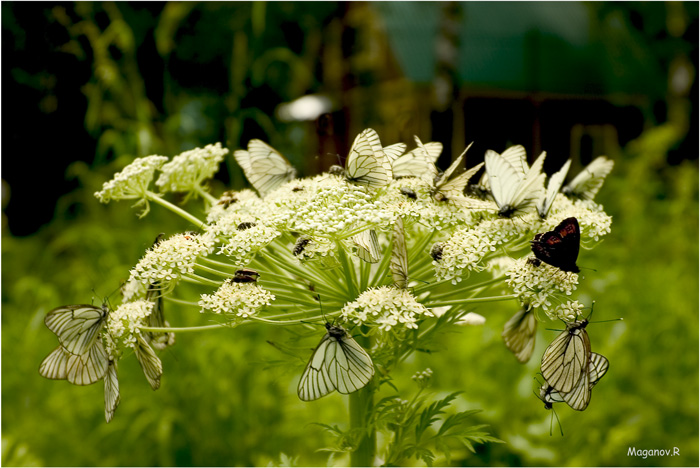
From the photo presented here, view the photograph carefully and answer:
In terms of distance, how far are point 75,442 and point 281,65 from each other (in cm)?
765

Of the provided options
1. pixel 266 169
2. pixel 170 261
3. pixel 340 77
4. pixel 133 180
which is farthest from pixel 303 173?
pixel 170 261

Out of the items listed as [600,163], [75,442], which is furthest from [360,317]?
[75,442]

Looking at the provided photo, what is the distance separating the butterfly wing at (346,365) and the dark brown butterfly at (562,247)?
24.9 inches

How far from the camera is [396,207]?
Result: 1.99 m

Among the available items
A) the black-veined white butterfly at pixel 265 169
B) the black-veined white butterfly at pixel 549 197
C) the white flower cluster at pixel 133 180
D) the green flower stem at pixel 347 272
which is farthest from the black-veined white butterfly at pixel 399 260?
the white flower cluster at pixel 133 180

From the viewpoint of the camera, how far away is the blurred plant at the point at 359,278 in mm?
1837

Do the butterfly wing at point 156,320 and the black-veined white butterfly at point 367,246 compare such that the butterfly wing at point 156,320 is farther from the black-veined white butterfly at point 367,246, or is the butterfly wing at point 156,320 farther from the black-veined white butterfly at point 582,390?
the black-veined white butterfly at point 582,390

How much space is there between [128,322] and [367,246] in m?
0.86

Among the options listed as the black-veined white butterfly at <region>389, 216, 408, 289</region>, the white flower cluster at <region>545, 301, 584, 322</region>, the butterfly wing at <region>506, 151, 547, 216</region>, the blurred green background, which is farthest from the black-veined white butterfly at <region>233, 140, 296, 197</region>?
the white flower cluster at <region>545, 301, 584, 322</region>

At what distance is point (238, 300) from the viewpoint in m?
1.86

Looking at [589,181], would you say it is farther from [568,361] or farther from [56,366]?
Result: [56,366]

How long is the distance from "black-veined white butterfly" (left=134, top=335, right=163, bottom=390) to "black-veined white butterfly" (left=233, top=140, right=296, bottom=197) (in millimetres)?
874

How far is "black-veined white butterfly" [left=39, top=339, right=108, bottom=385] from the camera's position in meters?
2.10

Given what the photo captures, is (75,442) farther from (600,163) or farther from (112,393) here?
(600,163)
